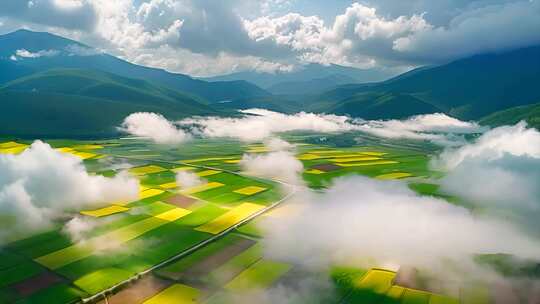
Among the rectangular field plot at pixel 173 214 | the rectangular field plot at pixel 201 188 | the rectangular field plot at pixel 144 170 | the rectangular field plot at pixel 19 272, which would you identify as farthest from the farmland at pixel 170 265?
the rectangular field plot at pixel 144 170

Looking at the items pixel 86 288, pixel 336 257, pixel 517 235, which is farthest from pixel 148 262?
pixel 517 235

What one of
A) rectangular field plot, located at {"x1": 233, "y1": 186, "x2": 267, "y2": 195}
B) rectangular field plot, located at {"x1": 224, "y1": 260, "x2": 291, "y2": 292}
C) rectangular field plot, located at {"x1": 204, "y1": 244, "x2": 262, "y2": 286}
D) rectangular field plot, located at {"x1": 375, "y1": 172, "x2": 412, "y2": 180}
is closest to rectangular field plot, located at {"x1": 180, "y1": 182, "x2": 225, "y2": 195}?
Result: rectangular field plot, located at {"x1": 233, "y1": 186, "x2": 267, "y2": 195}

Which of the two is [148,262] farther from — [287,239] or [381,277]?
[381,277]

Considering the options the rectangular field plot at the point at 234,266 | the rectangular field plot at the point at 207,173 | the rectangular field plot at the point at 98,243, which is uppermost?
the rectangular field plot at the point at 207,173

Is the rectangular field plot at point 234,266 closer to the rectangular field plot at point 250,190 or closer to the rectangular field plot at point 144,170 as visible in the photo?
the rectangular field plot at point 250,190

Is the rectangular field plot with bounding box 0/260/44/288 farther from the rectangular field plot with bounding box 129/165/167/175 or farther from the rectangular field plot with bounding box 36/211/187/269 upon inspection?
the rectangular field plot with bounding box 129/165/167/175
